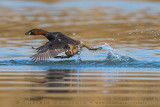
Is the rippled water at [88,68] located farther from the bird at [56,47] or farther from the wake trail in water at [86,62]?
the bird at [56,47]

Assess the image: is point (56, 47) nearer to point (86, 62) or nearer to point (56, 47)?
point (56, 47)

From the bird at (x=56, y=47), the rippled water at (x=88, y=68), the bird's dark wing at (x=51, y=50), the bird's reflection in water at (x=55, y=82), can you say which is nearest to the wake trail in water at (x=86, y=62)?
the rippled water at (x=88, y=68)

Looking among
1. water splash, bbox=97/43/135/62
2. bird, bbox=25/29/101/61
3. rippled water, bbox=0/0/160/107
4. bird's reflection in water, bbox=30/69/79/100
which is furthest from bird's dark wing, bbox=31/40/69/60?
water splash, bbox=97/43/135/62

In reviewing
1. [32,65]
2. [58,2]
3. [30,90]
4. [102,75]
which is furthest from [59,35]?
[58,2]

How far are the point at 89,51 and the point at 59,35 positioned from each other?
1681 millimetres

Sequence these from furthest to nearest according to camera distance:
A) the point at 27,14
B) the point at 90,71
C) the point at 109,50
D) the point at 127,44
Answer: the point at 27,14
the point at 127,44
the point at 109,50
the point at 90,71

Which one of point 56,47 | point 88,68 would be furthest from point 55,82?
point 56,47

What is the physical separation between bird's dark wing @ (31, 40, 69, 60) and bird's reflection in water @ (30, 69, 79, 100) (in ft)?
1.51

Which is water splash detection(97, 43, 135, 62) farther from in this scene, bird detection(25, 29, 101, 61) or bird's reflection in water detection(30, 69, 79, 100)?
bird's reflection in water detection(30, 69, 79, 100)

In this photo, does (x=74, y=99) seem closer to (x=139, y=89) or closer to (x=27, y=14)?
(x=139, y=89)

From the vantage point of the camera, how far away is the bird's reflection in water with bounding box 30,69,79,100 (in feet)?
28.0

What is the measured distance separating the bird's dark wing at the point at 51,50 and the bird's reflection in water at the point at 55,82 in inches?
18.2

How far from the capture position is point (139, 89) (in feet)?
28.5

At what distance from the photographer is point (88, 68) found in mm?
11375
